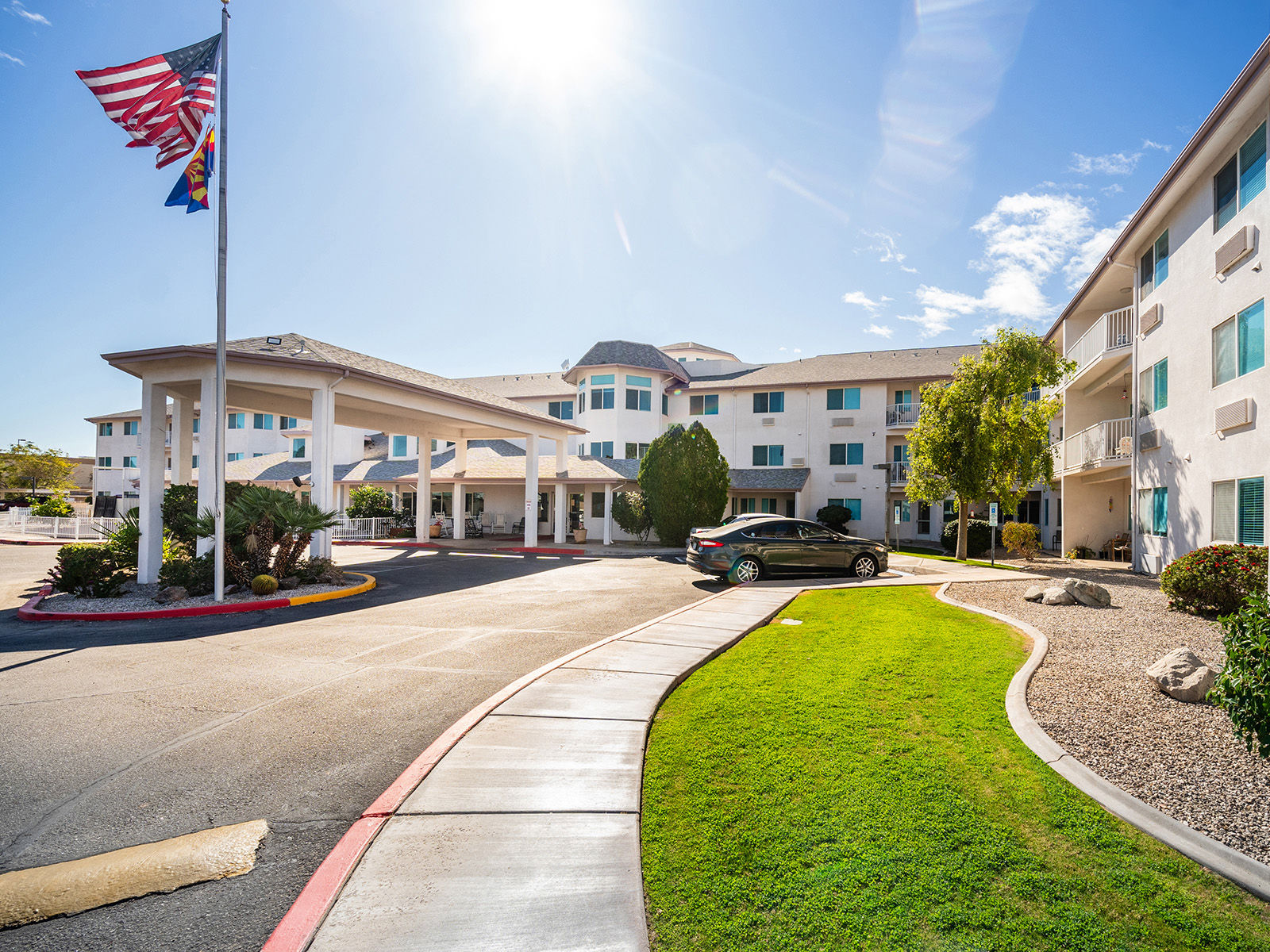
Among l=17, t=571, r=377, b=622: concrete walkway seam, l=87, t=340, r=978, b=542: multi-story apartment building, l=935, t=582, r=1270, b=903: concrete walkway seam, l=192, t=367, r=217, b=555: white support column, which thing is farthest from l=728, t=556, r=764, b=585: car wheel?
l=87, t=340, r=978, b=542: multi-story apartment building

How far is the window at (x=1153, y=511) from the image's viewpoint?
55.3 feet

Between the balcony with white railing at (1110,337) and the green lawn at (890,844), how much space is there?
19.3m

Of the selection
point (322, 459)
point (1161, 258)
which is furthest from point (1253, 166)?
point (322, 459)

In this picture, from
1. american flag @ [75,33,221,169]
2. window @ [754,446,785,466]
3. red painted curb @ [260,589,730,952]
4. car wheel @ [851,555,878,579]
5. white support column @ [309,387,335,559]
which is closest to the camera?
red painted curb @ [260,589,730,952]

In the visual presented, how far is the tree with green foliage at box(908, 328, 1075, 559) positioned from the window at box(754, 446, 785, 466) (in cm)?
1289

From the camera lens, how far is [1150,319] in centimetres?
1814

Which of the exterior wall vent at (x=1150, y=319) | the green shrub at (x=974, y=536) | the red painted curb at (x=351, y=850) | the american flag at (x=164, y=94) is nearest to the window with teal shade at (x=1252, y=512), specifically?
the exterior wall vent at (x=1150, y=319)

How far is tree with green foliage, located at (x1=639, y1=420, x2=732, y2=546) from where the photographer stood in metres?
26.6

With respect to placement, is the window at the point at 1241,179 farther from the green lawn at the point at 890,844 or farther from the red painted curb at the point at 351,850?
the red painted curb at the point at 351,850

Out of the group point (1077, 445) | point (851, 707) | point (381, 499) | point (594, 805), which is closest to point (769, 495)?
point (1077, 445)

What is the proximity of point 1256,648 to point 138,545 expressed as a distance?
62.3ft

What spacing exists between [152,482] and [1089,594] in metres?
19.7

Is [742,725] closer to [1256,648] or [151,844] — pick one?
[1256,648]

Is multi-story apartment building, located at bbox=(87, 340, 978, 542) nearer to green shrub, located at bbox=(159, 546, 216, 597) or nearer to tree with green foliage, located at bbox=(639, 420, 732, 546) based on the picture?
tree with green foliage, located at bbox=(639, 420, 732, 546)
